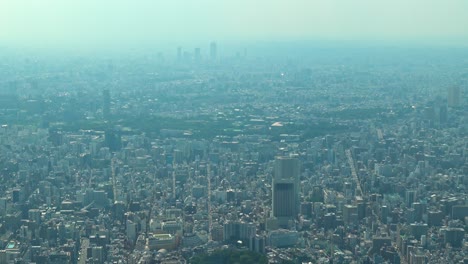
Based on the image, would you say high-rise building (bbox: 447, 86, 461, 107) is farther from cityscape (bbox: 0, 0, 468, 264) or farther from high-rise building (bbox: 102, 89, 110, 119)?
high-rise building (bbox: 102, 89, 110, 119)

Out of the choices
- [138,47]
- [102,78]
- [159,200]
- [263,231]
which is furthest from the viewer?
[138,47]

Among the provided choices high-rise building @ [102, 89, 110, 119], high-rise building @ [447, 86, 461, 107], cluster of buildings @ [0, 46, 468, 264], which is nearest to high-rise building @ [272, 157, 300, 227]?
cluster of buildings @ [0, 46, 468, 264]

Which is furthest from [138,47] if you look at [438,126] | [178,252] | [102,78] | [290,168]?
[178,252]

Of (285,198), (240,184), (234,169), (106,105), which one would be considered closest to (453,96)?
(106,105)

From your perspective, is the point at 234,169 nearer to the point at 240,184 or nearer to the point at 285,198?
the point at 240,184

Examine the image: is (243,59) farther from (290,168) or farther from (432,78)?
(290,168)
